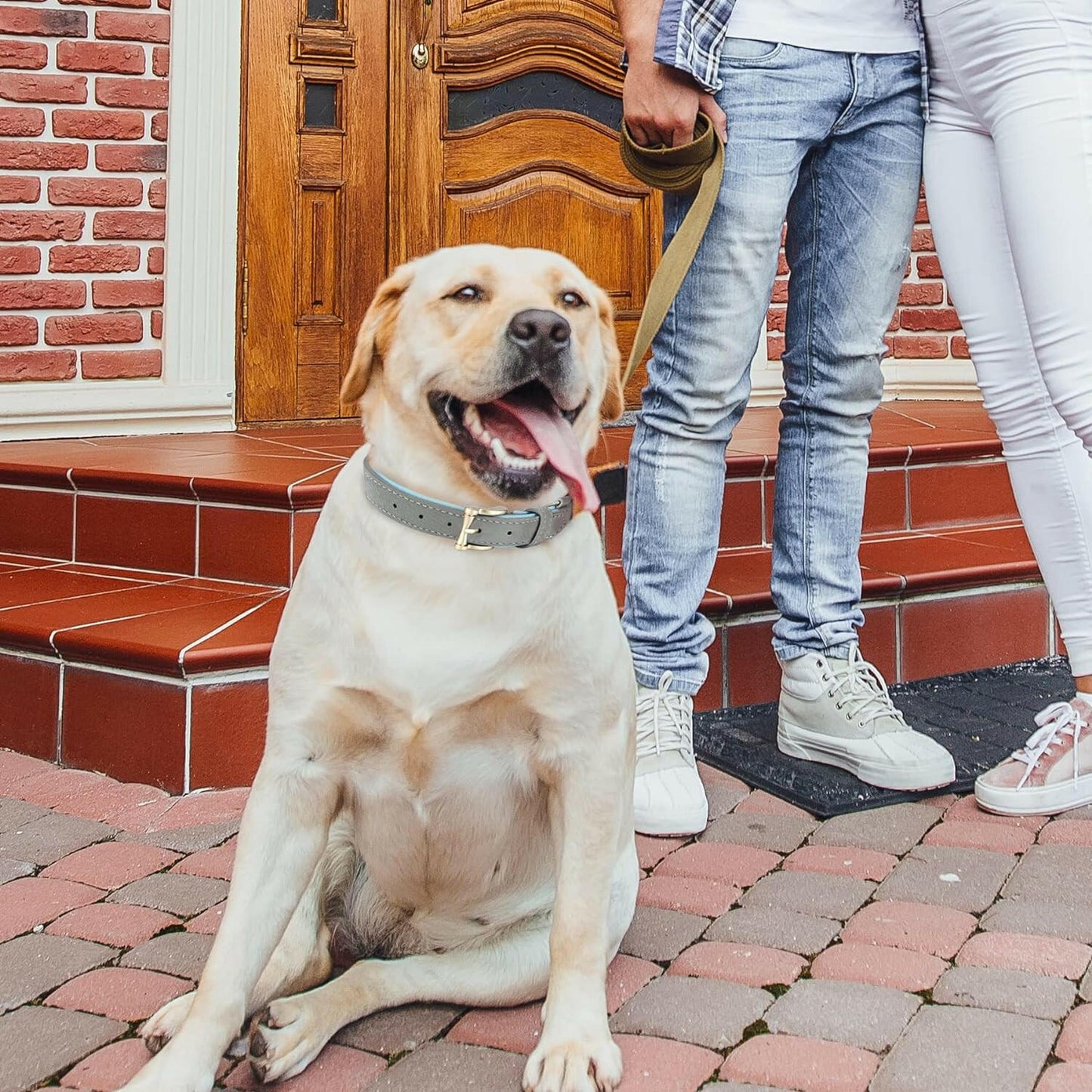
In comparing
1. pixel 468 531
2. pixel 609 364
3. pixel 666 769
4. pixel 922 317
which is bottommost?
pixel 666 769

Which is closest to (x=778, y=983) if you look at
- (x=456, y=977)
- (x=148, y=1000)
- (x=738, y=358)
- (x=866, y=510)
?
(x=456, y=977)

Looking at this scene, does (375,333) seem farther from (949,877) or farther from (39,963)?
(949,877)

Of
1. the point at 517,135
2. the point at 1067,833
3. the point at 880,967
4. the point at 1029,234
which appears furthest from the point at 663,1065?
the point at 517,135

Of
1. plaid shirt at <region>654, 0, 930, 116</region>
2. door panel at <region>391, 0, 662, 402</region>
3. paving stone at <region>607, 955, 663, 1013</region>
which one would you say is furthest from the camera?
door panel at <region>391, 0, 662, 402</region>

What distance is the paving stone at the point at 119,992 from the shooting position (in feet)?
5.76

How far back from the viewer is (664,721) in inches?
99.8

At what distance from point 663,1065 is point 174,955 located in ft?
2.39

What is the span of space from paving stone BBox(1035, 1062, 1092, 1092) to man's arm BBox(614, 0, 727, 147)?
1565 mm

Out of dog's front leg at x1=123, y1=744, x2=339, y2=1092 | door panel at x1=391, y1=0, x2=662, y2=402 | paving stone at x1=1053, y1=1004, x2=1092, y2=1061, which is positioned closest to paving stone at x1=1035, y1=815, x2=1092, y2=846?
paving stone at x1=1053, y1=1004, x2=1092, y2=1061

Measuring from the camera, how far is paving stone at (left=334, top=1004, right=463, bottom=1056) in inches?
65.9

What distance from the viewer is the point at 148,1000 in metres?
1.78

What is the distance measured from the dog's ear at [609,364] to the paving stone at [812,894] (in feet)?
2.67

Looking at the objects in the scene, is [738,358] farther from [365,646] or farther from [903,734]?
[365,646]

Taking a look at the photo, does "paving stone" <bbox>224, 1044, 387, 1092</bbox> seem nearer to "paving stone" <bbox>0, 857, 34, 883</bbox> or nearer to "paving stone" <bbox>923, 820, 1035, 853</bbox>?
"paving stone" <bbox>0, 857, 34, 883</bbox>
